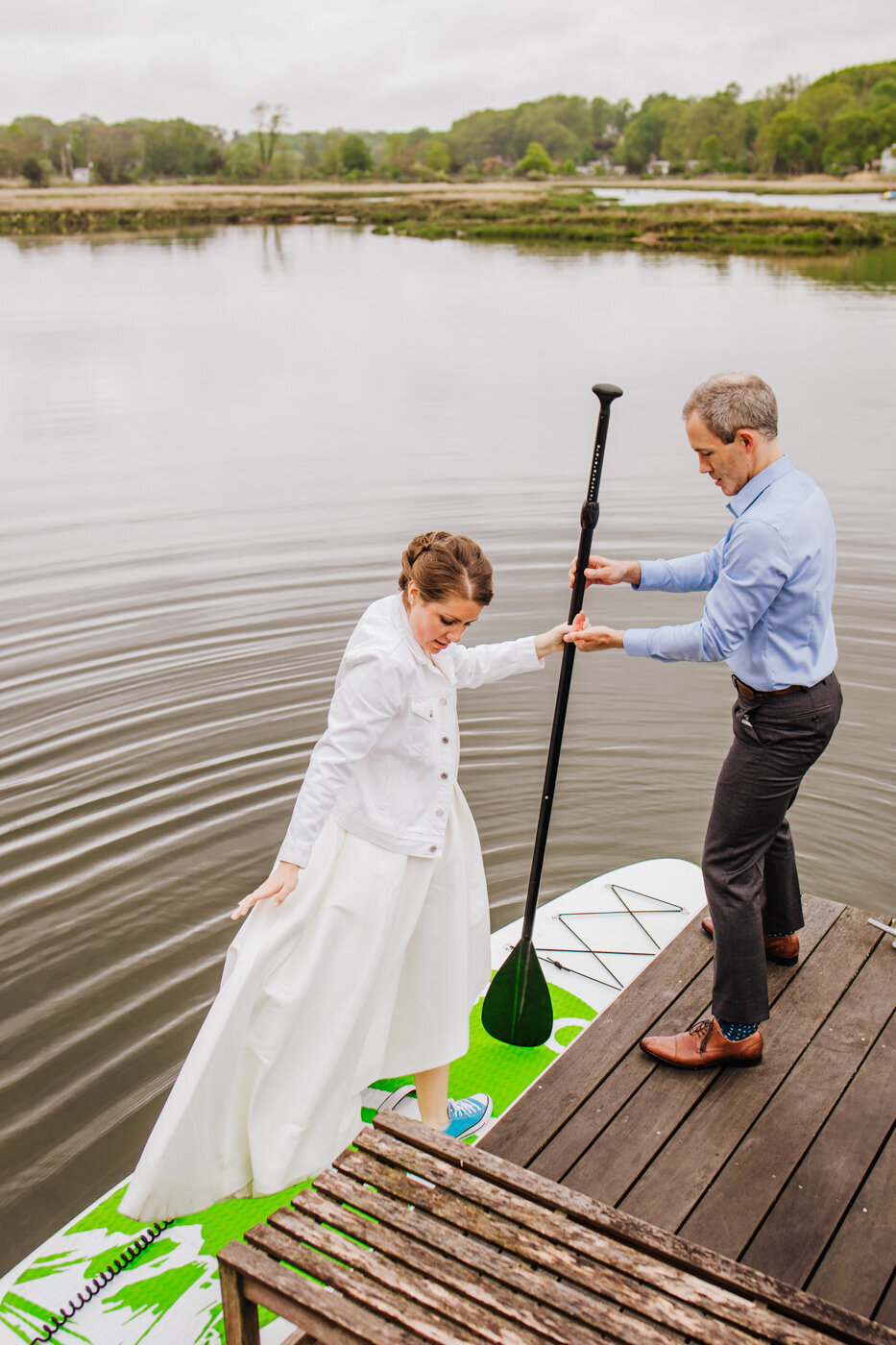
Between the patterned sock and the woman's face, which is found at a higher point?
the woman's face

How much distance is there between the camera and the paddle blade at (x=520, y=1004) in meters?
3.96

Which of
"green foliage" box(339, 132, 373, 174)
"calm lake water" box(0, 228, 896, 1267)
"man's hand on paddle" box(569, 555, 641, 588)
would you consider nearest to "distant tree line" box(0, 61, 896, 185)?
"green foliage" box(339, 132, 373, 174)

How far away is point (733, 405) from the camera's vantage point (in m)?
3.03

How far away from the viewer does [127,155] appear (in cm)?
15412

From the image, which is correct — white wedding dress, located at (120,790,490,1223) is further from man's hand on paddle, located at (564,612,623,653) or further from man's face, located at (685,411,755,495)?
man's face, located at (685,411,755,495)

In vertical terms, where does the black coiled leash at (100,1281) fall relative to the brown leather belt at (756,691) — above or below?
below

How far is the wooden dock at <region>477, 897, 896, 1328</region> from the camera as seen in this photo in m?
2.78

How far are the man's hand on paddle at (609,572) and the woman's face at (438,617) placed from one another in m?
0.76

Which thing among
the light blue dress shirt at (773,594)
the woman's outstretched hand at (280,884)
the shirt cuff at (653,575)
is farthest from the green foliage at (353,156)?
the woman's outstretched hand at (280,884)

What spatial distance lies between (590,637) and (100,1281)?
2564mm

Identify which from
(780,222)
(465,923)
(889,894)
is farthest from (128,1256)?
(780,222)

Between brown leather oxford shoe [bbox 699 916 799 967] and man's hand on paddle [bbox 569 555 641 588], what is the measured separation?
147 centimetres

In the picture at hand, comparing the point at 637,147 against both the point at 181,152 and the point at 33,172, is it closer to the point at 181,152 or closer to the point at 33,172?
the point at 181,152

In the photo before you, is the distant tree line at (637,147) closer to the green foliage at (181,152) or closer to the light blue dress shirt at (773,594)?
the green foliage at (181,152)
